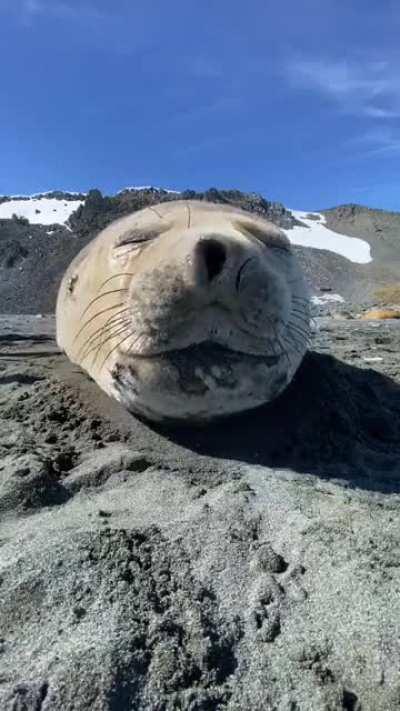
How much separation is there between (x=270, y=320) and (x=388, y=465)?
0.88 m

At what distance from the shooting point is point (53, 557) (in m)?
1.77

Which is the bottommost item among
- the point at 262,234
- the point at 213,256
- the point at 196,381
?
the point at 196,381

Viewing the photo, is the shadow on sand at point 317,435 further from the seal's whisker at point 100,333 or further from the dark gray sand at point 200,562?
the seal's whisker at point 100,333

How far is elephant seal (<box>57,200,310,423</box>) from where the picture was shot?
8.03 feet

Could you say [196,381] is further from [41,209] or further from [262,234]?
[41,209]

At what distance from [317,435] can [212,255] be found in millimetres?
1114

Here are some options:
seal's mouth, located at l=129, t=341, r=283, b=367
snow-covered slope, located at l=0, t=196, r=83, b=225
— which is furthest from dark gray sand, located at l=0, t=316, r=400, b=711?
snow-covered slope, located at l=0, t=196, r=83, b=225

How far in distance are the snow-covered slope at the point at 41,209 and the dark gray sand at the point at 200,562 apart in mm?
18313

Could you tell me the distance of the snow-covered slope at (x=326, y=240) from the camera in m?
25.1

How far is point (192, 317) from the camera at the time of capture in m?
2.46

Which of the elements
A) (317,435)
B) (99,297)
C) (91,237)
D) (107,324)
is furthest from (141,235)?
(91,237)

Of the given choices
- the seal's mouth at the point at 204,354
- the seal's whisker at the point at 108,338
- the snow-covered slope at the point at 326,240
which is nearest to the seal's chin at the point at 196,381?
the seal's mouth at the point at 204,354

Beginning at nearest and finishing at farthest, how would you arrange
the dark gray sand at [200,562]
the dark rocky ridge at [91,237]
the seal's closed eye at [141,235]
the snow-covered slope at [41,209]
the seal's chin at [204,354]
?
the dark gray sand at [200,562] → the seal's chin at [204,354] → the seal's closed eye at [141,235] → the dark rocky ridge at [91,237] → the snow-covered slope at [41,209]

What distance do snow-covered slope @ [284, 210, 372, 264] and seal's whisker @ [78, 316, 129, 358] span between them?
2183 cm
